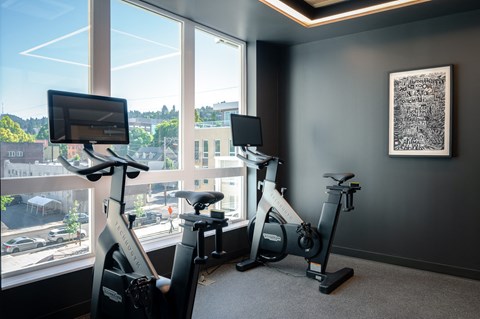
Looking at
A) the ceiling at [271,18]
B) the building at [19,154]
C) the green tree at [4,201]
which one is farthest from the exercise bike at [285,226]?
the green tree at [4,201]

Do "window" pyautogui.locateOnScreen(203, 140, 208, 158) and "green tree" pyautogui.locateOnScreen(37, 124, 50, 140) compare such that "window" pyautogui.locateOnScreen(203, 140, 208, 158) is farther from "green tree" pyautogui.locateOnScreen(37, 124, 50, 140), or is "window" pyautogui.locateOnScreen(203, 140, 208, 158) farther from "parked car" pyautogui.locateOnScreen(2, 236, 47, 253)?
"parked car" pyautogui.locateOnScreen(2, 236, 47, 253)

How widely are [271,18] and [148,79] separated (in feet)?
5.00

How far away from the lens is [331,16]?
397cm

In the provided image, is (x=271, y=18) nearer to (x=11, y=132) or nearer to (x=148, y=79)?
(x=148, y=79)

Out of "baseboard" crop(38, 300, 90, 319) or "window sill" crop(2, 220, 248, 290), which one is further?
"baseboard" crop(38, 300, 90, 319)

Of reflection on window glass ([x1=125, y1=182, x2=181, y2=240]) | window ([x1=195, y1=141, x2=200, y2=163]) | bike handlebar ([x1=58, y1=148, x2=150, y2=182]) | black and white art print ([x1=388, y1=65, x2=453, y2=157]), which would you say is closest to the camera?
bike handlebar ([x1=58, y1=148, x2=150, y2=182])

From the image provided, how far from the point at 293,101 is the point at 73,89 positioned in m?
2.91

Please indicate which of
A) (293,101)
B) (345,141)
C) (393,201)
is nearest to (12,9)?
(293,101)

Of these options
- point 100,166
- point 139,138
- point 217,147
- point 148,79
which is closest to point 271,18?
point 148,79

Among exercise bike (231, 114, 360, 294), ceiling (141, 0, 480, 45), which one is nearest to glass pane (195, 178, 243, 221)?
exercise bike (231, 114, 360, 294)

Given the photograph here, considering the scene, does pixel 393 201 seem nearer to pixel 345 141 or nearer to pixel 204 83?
pixel 345 141

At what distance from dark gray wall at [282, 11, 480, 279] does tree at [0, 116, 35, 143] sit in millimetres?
3253

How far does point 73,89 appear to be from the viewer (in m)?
2.95

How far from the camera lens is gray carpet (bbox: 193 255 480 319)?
292cm
